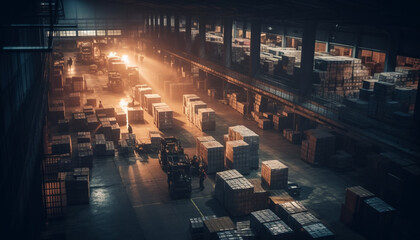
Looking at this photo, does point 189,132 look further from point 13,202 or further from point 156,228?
point 13,202

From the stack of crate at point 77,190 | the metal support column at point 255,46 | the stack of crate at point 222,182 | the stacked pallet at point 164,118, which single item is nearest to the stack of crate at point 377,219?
the stack of crate at point 222,182

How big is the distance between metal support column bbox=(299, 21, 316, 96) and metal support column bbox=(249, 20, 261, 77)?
20.0ft

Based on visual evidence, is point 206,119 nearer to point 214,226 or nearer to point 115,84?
point 214,226

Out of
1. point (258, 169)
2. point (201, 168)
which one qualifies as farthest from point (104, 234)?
Result: point (258, 169)

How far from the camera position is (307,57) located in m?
25.0

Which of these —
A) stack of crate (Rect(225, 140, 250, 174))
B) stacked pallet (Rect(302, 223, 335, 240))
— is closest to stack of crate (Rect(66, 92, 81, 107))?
stack of crate (Rect(225, 140, 250, 174))

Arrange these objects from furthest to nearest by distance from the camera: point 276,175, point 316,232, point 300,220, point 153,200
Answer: point 276,175
point 153,200
point 300,220
point 316,232

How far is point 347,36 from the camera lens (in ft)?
96.4

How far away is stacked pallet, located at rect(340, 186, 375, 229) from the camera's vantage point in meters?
15.5

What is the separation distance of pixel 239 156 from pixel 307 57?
8.67 metres

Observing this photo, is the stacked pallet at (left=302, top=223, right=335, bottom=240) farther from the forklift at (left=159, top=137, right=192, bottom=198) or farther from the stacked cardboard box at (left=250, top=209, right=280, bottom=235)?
the forklift at (left=159, top=137, right=192, bottom=198)

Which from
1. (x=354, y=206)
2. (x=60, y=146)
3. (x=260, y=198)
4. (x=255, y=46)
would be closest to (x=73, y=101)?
(x=60, y=146)

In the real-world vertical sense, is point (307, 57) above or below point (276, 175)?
above

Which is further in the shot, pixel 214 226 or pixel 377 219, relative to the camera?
pixel 377 219
